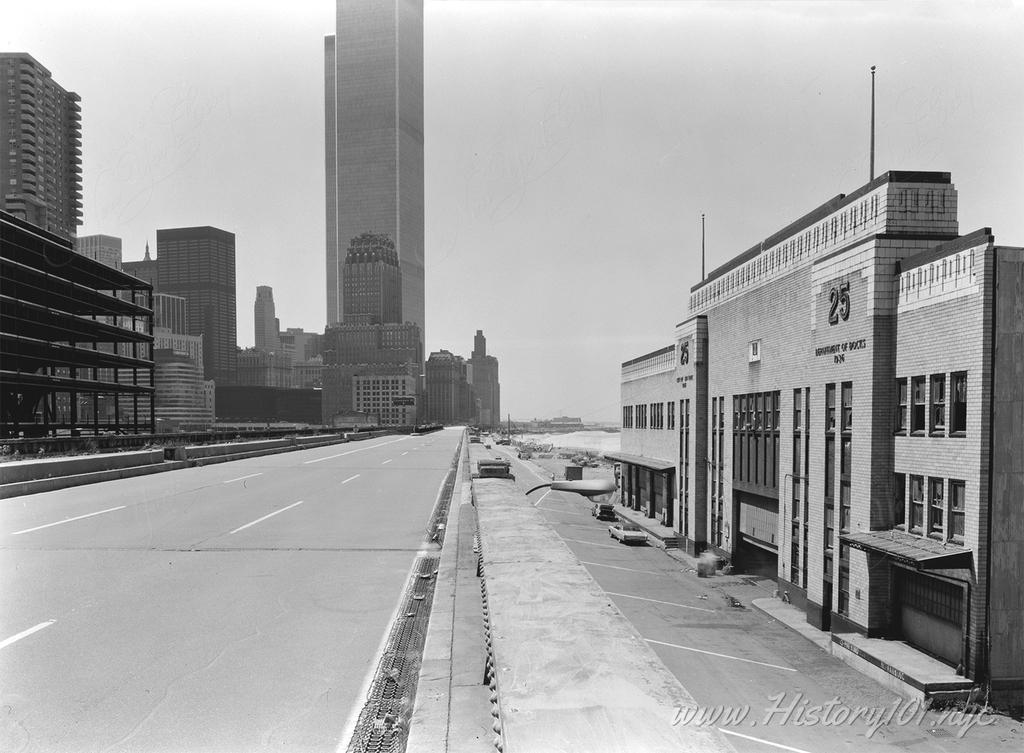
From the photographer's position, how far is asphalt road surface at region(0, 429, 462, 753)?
19.8 feet

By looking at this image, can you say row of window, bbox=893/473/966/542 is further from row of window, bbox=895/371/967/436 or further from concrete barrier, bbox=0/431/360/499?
concrete barrier, bbox=0/431/360/499

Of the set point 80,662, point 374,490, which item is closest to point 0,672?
point 80,662

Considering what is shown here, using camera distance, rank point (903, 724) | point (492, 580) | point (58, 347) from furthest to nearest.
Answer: point (58, 347)
point (903, 724)
point (492, 580)

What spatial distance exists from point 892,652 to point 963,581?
3764mm

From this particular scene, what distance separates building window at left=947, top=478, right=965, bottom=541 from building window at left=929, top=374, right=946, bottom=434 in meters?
1.66

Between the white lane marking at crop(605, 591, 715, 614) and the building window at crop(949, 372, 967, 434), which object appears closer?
the building window at crop(949, 372, 967, 434)

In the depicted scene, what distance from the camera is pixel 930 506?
18078mm

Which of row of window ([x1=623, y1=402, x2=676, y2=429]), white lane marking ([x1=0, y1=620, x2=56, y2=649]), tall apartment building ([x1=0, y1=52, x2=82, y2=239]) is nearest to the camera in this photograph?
white lane marking ([x1=0, y1=620, x2=56, y2=649])

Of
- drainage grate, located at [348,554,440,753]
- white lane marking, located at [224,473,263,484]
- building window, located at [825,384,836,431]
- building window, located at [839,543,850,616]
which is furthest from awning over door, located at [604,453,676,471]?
drainage grate, located at [348,554,440,753]

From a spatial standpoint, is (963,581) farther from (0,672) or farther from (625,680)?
(0,672)

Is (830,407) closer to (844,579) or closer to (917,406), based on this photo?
(917,406)

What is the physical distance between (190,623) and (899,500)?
20.5 meters

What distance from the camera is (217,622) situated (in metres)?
8.80

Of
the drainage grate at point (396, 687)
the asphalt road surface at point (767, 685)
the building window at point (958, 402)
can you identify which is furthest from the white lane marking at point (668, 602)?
the drainage grate at point (396, 687)
